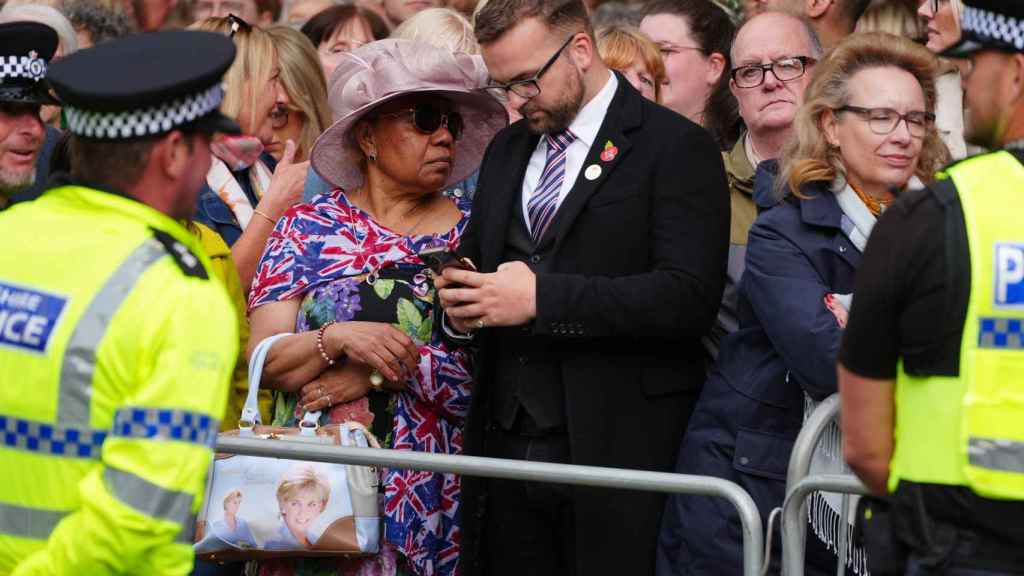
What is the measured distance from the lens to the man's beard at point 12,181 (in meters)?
5.56

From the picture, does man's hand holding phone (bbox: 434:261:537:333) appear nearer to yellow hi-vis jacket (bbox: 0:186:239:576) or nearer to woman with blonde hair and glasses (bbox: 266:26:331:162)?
yellow hi-vis jacket (bbox: 0:186:239:576)

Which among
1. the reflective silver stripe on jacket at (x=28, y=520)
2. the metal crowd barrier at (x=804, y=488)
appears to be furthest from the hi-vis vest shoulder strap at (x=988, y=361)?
the reflective silver stripe on jacket at (x=28, y=520)

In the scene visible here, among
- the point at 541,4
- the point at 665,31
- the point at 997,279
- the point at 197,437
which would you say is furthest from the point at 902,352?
the point at 665,31

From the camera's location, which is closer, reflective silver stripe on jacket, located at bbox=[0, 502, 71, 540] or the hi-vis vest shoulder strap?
the hi-vis vest shoulder strap

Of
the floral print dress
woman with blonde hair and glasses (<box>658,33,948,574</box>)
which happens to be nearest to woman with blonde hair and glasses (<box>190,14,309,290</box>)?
the floral print dress

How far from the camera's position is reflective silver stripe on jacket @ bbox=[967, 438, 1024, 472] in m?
3.21

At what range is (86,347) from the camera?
3.21 meters

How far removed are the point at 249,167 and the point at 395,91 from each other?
1.02 meters

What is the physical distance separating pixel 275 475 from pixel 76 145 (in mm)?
1865

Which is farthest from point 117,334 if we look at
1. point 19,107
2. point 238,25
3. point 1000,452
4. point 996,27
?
point 238,25

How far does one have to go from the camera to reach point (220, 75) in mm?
3355

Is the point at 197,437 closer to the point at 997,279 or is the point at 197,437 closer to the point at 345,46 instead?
the point at 997,279

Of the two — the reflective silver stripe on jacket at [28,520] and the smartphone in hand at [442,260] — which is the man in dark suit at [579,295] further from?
the reflective silver stripe on jacket at [28,520]

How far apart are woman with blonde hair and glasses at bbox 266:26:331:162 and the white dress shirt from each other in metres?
1.58
